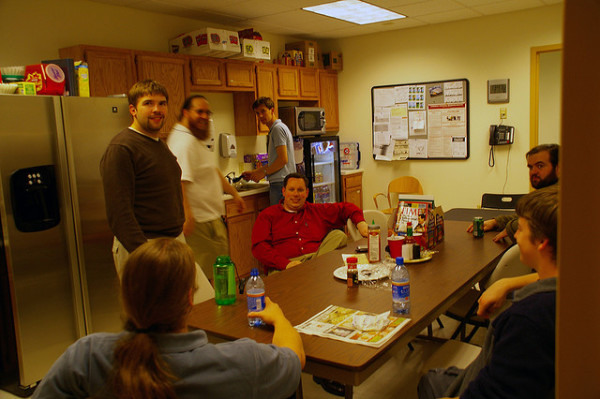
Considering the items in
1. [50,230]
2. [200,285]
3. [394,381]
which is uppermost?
[50,230]

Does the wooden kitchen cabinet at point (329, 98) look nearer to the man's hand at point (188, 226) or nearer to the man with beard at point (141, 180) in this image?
the man's hand at point (188, 226)

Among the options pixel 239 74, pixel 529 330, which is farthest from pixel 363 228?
pixel 239 74

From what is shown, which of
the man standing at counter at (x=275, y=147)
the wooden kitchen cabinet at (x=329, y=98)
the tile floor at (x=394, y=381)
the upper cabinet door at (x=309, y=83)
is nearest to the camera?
the tile floor at (x=394, y=381)

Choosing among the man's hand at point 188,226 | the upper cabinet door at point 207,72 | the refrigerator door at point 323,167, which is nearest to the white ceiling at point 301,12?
the upper cabinet door at point 207,72

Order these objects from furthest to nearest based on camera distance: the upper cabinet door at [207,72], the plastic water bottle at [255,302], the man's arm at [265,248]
Result: 1. the upper cabinet door at [207,72]
2. the man's arm at [265,248]
3. the plastic water bottle at [255,302]

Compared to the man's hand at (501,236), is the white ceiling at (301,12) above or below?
above

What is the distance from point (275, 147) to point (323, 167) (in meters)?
1.25

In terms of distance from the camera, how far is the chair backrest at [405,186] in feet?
19.9

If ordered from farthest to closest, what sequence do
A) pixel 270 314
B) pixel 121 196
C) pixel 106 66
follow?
pixel 106 66
pixel 121 196
pixel 270 314

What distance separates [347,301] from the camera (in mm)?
1988

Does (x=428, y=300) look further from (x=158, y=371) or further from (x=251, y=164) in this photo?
(x=251, y=164)

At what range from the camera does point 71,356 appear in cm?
106

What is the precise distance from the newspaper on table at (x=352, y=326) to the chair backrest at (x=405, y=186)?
439 cm

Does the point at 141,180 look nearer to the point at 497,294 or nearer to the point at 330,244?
the point at 330,244
